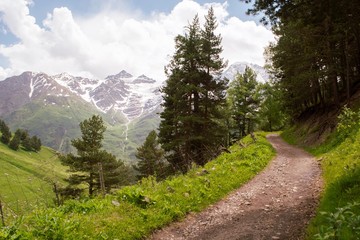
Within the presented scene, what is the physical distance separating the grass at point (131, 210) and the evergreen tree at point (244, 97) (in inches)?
1758

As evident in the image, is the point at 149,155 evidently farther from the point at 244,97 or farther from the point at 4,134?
the point at 4,134

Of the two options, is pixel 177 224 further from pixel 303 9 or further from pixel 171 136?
pixel 171 136

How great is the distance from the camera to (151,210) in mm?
11344

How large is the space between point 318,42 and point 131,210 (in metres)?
22.3

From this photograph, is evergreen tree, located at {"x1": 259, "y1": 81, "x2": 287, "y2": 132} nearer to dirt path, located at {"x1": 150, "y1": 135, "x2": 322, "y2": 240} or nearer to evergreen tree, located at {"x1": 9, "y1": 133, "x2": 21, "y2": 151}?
dirt path, located at {"x1": 150, "y1": 135, "x2": 322, "y2": 240}

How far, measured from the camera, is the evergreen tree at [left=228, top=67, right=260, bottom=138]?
60281mm

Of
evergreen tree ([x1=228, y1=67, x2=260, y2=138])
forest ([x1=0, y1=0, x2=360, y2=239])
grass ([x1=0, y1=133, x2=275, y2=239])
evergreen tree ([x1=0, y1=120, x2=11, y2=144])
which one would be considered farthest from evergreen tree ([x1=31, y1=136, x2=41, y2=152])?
grass ([x1=0, y1=133, x2=275, y2=239])

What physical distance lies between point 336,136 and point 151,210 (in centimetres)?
1724

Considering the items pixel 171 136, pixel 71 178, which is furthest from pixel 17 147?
pixel 171 136

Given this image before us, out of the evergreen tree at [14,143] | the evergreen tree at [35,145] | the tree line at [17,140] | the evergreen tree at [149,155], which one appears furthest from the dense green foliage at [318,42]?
the evergreen tree at [35,145]

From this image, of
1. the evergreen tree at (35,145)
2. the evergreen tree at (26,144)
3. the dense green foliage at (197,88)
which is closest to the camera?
the dense green foliage at (197,88)

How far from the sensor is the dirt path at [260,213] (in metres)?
9.52

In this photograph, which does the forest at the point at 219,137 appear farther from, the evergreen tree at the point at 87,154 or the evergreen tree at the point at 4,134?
the evergreen tree at the point at 4,134

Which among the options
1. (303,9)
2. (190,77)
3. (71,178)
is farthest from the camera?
(71,178)
